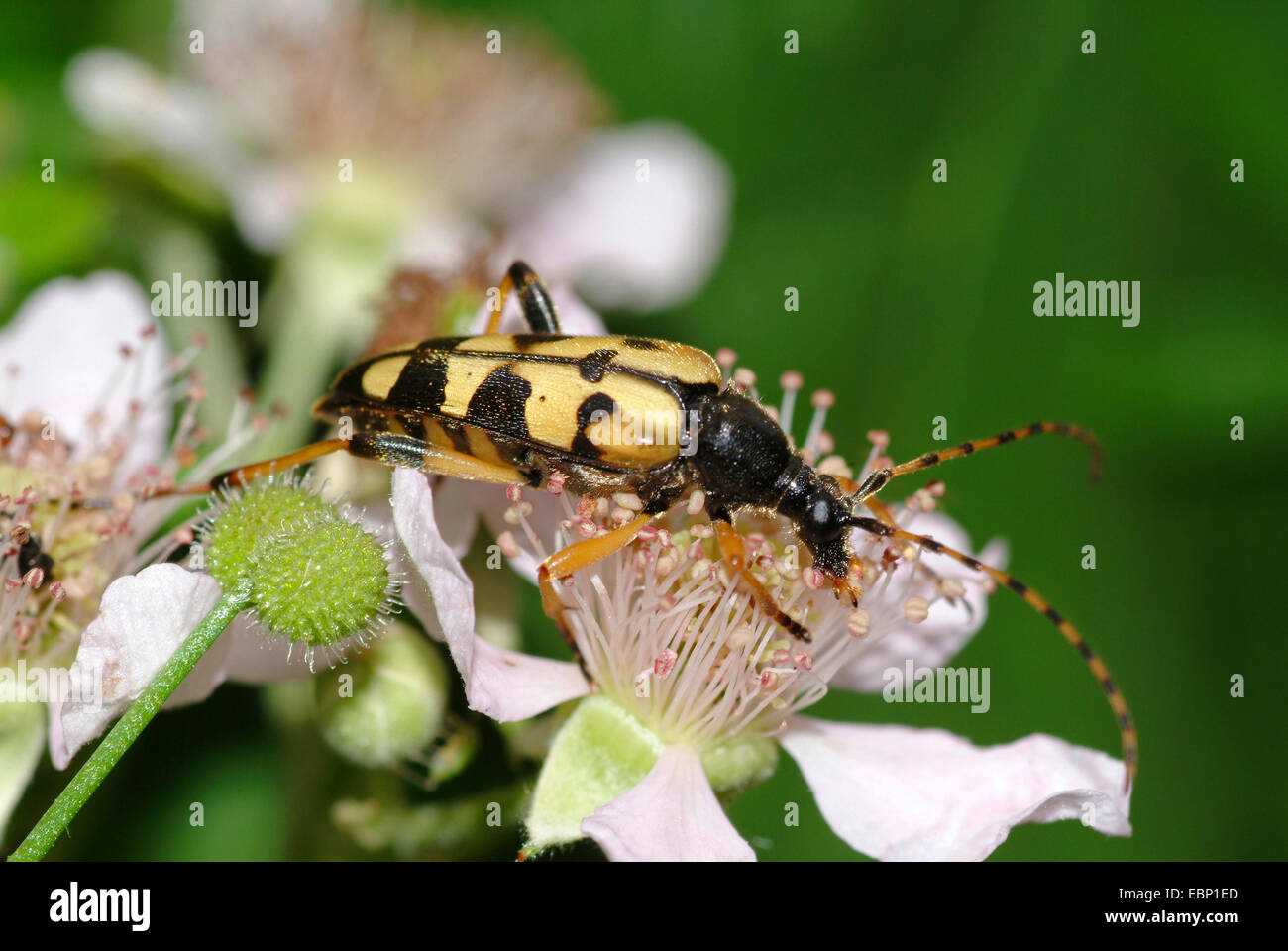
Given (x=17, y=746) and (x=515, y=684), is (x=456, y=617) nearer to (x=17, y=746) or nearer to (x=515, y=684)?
(x=515, y=684)

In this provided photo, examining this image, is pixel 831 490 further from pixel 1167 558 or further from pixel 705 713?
pixel 1167 558

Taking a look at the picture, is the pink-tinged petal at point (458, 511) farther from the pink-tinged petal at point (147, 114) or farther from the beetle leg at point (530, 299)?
the pink-tinged petal at point (147, 114)

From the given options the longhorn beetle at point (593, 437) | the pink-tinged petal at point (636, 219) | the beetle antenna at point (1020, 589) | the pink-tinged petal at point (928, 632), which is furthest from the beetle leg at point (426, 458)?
the pink-tinged petal at point (636, 219)

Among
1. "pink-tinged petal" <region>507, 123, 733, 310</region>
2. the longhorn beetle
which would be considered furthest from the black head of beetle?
"pink-tinged petal" <region>507, 123, 733, 310</region>

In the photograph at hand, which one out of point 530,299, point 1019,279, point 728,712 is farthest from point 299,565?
point 1019,279

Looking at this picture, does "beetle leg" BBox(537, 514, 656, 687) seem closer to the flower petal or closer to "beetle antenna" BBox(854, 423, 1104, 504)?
"beetle antenna" BBox(854, 423, 1104, 504)
